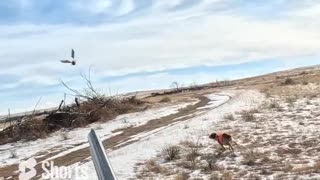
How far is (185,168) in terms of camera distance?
36.4 ft

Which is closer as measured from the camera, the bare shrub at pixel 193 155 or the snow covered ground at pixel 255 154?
the snow covered ground at pixel 255 154

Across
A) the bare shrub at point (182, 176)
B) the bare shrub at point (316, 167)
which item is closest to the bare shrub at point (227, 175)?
the bare shrub at point (182, 176)

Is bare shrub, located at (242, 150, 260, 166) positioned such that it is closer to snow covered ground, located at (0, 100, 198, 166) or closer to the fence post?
snow covered ground, located at (0, 100, 198, 166)

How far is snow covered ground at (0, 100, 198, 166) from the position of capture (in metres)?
16.6

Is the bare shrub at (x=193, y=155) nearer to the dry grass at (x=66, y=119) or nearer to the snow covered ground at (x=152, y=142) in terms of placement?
the snow covered ground at (x=152, y=142)

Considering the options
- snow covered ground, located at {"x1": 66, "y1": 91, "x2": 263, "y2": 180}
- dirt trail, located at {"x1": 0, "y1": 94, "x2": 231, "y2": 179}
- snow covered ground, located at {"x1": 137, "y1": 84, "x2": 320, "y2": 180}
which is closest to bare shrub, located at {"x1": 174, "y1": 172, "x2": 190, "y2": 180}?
snow covered ground, located at {"x1": 137, "y1": 84, "x2": 320, "y2": 180}

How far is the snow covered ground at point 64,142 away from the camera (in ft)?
54.3

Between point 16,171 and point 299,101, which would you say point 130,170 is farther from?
point 299,101

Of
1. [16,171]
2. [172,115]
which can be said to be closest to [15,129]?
[172,115]

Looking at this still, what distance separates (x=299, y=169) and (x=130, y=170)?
3.74 metres

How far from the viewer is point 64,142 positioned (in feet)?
62.1

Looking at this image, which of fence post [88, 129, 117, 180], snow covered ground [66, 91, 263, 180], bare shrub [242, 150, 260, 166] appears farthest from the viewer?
snow covered ground [66, 91, 263, 180]

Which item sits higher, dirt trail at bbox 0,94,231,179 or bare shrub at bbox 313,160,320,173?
dirt trail at bbox 0,94,231,179

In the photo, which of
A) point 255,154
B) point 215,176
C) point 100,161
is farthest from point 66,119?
point 100,161
